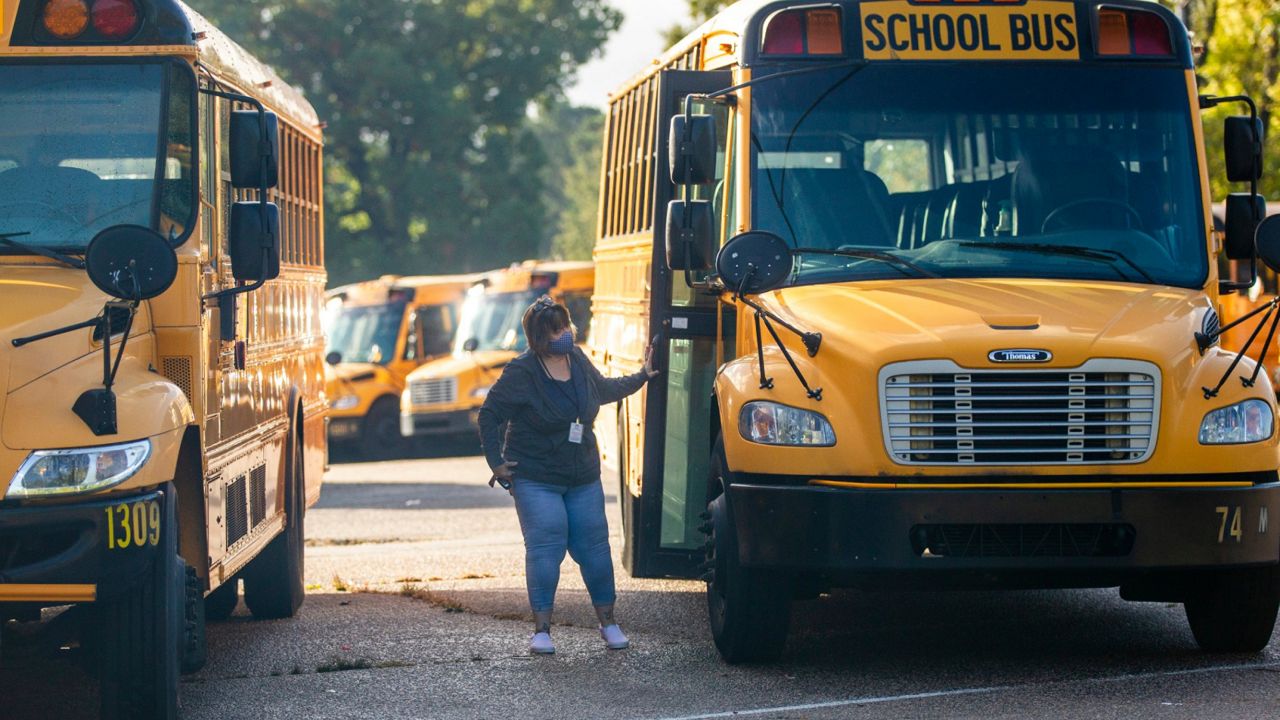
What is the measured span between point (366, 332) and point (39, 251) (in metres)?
19.5

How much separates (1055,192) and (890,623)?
2297 millimetres

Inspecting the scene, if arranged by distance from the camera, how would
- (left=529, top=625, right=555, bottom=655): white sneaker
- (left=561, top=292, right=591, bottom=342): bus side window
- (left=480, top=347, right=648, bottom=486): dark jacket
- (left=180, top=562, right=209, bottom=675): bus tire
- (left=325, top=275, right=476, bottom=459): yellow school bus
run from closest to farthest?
1. (left=180, top=562, right=209, bottom=675): bus tire
2. (left=529, top=625, right=555, bottom=655): white sneaker
3. (left=480, top=347, right=648, bottom=486): dark jacket
4. (left=561, top=292, right=591, bottom=342): bus side window
5. (left=325, top=275, right=476, bottom=459): yellow school bus

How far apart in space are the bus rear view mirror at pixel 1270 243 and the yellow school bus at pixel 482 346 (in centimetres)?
1715

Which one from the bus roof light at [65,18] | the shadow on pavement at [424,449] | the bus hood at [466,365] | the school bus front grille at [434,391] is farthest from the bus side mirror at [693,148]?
the shadow on pavement at [424,449]

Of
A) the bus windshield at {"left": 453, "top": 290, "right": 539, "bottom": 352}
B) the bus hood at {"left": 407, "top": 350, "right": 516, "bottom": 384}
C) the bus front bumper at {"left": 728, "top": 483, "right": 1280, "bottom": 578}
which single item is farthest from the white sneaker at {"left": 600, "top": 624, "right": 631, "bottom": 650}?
the bus windshield at {"left": 453, "top": 290, "right": 539, "bottom": 352}

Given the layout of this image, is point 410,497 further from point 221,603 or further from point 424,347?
point 424,347

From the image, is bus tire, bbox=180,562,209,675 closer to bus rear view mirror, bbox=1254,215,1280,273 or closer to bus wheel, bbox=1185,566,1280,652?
bus wheel, bbox=1185,566,1280,652

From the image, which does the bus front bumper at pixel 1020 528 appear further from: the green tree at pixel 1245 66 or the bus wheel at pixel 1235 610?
the green tree at pixel 1245 66

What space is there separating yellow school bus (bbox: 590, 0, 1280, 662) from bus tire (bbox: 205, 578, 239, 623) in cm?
243

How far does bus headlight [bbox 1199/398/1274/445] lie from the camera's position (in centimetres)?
764

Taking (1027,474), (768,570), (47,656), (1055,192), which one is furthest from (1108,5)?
(47,656)

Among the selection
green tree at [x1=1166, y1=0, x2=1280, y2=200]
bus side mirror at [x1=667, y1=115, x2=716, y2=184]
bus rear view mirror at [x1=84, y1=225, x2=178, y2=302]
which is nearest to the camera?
bus rear view mirror at [x1=84, y1=225, x2=178, y2=302]

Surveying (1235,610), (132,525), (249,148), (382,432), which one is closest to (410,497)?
(382,432)

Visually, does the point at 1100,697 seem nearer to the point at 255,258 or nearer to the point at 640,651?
the point at 640,651
